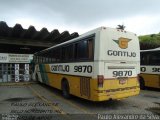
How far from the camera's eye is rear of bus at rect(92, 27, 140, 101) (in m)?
8.35

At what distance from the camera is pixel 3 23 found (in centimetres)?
1672

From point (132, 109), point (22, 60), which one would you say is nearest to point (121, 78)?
point (132, 109)

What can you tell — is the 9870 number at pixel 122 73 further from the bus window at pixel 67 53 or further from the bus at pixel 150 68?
the bus at pixel 150 68

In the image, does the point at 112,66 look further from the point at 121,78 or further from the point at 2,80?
the point at 2,80

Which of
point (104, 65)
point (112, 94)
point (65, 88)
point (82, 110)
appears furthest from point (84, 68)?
point (65, 88)

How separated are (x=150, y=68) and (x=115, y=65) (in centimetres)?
638

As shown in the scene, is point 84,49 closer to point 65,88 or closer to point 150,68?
point 65,88

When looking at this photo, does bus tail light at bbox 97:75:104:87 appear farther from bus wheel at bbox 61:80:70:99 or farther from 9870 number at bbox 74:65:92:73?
bus wheel at bbox 61:80:70:99

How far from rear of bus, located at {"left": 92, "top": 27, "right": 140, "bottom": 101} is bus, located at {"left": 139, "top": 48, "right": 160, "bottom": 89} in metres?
4.70

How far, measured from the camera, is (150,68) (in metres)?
14.4

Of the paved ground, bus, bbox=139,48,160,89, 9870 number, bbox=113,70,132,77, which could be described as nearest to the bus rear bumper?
the paved ground

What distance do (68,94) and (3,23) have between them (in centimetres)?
873

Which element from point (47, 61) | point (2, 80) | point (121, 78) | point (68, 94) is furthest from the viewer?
point (2, 80)

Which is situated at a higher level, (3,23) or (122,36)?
(3,23)
